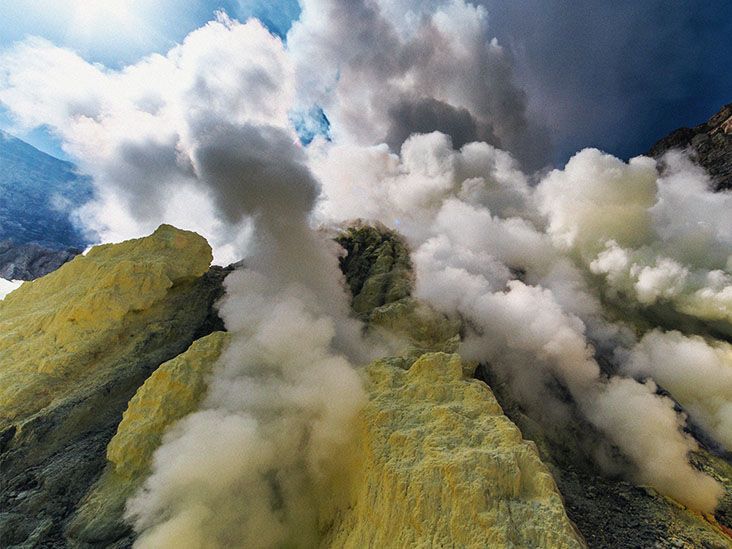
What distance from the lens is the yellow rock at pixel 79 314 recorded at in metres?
40.6

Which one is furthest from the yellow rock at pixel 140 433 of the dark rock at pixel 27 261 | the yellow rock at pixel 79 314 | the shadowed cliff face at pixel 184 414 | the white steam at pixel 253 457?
the dark rock at pixel 27 261

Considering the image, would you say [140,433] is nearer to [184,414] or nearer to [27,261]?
[184,414]

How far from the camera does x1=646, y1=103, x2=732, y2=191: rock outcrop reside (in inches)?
4363

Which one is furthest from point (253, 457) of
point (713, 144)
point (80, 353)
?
point (713, 144)

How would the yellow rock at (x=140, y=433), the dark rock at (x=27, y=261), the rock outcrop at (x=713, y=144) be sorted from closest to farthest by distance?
the yellow rock at (x=140, y=433)
the rock outcrop at (x=713, y=144)
the dark rock at (x=27, y=261)

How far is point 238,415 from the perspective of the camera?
117 ft

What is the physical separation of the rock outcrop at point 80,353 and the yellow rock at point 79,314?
0.12 meters

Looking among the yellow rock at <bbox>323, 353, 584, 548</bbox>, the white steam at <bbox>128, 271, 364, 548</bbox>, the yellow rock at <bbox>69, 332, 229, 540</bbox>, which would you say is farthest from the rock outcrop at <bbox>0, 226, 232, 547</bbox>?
the yellow rock at <bbox>323, 353, 584, 548</bbox>

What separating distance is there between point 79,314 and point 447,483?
47042 mm

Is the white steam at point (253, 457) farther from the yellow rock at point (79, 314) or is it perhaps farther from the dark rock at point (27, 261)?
the dark rock at point (27, 261)

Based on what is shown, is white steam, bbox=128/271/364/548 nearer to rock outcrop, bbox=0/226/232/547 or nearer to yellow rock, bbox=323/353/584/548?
yellow rock, bbox=323/353/584/548

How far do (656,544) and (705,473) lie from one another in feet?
67.2

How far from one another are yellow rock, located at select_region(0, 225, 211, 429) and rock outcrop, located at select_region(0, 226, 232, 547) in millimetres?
120

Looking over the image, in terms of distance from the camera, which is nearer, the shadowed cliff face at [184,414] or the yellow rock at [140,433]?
the shadowed cliff face at [184,414]
